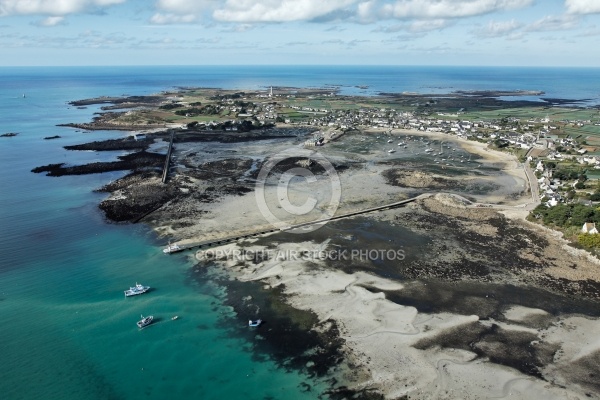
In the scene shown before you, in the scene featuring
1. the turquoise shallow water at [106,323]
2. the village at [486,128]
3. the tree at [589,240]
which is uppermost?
the village at [486,128]

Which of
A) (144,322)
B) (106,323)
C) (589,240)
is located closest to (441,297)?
(589,240)

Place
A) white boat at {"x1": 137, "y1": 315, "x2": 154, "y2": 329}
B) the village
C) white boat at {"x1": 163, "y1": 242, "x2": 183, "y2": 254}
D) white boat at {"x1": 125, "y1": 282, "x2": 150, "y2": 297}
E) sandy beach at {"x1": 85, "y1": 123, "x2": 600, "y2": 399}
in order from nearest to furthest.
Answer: sandy beach at {"x1": 85, "y1": 123, "x2": 600, "y2": 399} < white boat at {"x1": 137, "y1": 315, "x2": 154, "y2": 329} < white boat at {"x1": 125, "y1": 282, "x2": 150, "y2": 297} < white boat at {"x1": 163, "y1": 242, "x2": 183, "y2": 254} < the village

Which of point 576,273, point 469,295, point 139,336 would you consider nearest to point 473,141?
point 576,273

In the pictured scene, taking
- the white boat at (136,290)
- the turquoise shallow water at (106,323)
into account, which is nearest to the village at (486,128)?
the turquoise shallow water at (106,323)

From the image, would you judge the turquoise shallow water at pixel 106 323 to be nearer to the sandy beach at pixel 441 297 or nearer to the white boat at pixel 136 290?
the white boat at pixel 136 290

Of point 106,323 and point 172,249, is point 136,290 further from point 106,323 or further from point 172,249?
point 172,249

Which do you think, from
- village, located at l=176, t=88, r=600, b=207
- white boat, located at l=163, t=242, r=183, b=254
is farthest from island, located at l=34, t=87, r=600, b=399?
white boat, located at l=163, t=242, r=183, b=254

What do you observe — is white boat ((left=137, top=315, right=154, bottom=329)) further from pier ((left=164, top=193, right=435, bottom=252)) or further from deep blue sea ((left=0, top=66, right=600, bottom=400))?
pier ((left=164, top=193, right=435, bottom=252))
